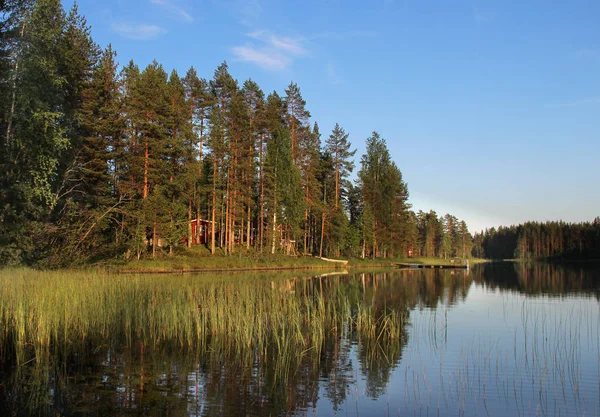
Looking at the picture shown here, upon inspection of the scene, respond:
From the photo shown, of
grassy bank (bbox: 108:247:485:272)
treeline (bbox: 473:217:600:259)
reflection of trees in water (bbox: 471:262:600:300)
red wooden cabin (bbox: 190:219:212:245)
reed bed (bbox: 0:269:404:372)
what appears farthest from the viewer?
treeline (bbox: 473:217:600:259)

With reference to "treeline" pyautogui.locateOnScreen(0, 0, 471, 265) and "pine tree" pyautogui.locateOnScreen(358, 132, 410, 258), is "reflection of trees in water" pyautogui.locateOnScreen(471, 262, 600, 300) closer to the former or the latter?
"pine tree" pyautogui.locateOnScreen(358, 132, 410, 258)

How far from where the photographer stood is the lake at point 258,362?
881 centimetres

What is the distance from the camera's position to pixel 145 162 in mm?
40750

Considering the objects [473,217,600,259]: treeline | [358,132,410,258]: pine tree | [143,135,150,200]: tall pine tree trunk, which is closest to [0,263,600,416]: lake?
[143,135,150,200]: tall pine tree trunk

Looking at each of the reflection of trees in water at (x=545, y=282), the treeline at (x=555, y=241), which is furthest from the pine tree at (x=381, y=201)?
the treeline at (x=555, y=241)

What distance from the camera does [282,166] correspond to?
5850cm

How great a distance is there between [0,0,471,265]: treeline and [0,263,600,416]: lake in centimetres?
1061

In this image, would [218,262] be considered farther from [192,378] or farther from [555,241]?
[555,241]

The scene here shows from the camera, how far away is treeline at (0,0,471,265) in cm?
2445

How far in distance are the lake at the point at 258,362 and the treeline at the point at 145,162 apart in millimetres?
10611

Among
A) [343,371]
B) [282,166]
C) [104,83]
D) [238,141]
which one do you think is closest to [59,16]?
[104,83]

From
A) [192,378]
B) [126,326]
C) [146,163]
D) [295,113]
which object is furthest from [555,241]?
[192,378]

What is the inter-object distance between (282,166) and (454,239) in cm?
11609

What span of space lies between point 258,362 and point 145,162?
3289 cm
